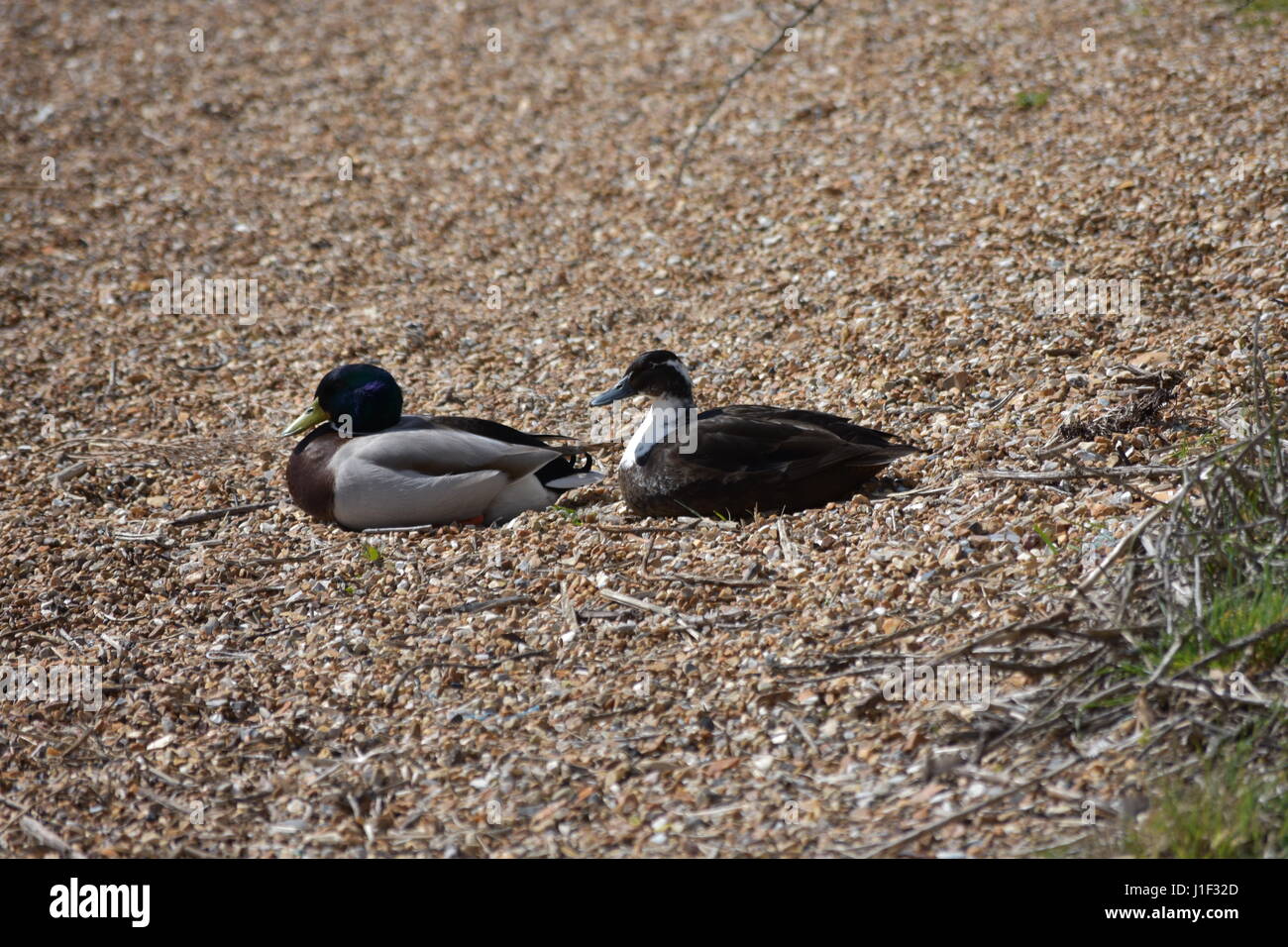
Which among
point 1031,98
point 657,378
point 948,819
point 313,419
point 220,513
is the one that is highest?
point 1031,98

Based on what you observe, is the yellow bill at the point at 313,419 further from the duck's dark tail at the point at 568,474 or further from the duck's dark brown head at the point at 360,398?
the duck's dark tail at the point at 568,474

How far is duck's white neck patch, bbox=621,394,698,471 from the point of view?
4679 mm

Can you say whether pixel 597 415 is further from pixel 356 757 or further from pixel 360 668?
pixel 356 757

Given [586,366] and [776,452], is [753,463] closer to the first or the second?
[776,452]

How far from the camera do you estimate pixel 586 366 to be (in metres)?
6.49

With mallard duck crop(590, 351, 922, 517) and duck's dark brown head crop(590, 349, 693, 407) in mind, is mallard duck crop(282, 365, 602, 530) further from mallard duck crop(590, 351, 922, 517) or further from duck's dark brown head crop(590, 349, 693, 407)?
mallard duck crop(590, 351, 922, 517)

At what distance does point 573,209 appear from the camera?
831cm

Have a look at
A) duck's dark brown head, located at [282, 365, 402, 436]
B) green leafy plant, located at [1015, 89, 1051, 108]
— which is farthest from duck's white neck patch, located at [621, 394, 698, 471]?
green leafy plant, located at [1015, 89, 1051, 108]

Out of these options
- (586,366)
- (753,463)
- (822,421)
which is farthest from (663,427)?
(586,366)

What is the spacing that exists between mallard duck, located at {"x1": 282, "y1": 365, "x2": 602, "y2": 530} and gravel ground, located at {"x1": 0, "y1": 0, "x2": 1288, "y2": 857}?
146 millimetres

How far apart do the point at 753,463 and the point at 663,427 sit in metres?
0.44

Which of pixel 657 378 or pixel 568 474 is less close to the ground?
pixel 657 378

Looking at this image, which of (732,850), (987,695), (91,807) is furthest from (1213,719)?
(91,807)

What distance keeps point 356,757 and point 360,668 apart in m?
0.47
